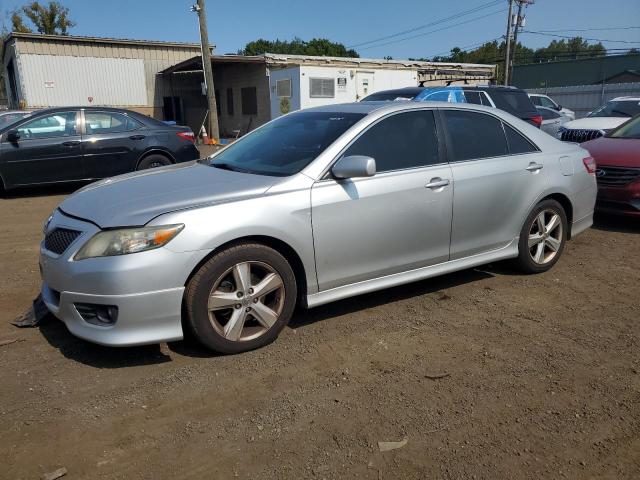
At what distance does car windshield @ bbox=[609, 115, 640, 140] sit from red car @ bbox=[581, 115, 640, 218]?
0.40 meters

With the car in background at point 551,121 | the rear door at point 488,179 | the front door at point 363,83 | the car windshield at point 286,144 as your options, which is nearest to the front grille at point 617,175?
the rear door at point 488,179

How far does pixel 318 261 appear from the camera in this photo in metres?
3.72

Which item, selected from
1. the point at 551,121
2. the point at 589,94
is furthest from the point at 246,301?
the point at 589,94

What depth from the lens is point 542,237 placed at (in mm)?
5059

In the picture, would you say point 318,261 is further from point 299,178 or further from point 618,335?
point 618,335

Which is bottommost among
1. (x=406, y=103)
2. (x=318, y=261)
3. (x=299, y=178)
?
(x=318, y=261)

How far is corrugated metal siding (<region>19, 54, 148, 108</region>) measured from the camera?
25.0 metres

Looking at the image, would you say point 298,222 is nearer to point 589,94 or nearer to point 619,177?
point 619,177

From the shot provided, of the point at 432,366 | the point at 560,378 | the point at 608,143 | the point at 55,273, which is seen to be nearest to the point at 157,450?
the point at 55,273

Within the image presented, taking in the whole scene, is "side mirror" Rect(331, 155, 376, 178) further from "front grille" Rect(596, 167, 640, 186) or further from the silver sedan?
"front grille" Rect(596, 167, 640, 186)

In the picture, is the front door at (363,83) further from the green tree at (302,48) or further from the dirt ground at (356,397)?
the green tree at (302,48)

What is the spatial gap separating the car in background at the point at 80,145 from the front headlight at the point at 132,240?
6.44 m

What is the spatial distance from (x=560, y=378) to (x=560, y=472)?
35.7 inches

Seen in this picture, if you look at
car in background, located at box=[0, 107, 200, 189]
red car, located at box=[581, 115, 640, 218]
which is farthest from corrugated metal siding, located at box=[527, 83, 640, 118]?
car in background, located at box=[0, 107, 200, 189]
